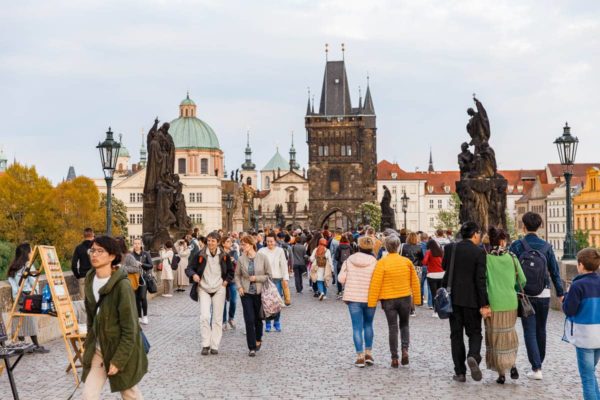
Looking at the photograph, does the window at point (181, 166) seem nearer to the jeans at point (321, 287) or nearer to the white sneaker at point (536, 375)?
the jeans at point (321, 287)

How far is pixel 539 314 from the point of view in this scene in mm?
9891

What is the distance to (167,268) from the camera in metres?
22.7

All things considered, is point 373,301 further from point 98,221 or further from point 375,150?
point 375,150

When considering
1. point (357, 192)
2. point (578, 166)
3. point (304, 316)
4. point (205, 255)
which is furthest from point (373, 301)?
point (578, 166)

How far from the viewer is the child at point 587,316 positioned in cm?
776

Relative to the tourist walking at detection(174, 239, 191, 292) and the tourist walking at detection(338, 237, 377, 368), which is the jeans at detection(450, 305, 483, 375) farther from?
the tourist walking at detection(174, 239, 191, 292)

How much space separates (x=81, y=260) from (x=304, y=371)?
4.89m

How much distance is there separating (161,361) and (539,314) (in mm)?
4602

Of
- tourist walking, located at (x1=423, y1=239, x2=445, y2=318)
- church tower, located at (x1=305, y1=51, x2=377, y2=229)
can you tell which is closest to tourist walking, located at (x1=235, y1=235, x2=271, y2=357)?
tourist walking, located at (x1=423, y1=239, x2=445, y2=318)

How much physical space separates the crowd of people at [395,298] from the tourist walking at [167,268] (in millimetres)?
6881

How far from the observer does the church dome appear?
419ft

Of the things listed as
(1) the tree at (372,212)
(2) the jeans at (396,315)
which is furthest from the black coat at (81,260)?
(1) the tree at (372,212)

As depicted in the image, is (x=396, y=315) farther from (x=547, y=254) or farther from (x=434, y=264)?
(x=434, y=264)

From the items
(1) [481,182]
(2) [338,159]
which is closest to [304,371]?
(1) [481,182]
